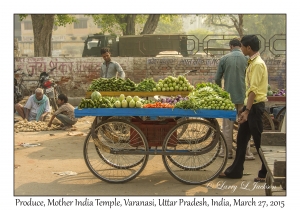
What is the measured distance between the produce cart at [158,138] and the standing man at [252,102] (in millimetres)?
274

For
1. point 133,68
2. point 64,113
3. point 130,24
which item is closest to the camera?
point 64,113

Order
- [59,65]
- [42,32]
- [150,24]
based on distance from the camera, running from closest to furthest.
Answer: [59,65] → [42,32] → [150,24]

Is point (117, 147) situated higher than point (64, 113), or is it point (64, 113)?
point (64, 113)

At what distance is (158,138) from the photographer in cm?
718

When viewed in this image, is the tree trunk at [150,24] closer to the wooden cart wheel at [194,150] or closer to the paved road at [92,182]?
the paved road at [92,182]

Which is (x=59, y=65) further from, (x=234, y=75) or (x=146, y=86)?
(x=234, y=75)

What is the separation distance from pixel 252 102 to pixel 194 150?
41.1 inches

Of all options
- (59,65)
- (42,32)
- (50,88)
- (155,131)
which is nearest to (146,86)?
(155,131)

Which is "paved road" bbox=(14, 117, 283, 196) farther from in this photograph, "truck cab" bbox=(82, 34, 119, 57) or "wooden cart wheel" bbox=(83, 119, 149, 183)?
"truck cab" bbox=(82, 34, 119, 57)

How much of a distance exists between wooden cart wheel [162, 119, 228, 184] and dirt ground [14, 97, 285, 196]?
0.64 feet

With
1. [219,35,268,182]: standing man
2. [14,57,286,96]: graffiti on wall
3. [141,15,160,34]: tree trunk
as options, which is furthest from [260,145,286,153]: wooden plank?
[141,15,160,34]: tree trunk

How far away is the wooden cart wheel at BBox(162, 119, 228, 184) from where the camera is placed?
6.96 metres

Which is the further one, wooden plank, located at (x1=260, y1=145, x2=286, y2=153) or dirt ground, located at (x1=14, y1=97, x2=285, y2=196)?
dirt ground, located at (x1=14, y1=97, x2=285, y2=196)
